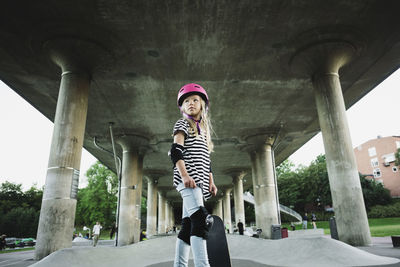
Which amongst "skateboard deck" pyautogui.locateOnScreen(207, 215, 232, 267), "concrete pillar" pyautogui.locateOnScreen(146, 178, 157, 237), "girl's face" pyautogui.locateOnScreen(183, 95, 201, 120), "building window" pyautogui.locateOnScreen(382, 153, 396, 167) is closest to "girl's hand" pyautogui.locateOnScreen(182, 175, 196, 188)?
"skateboard deck" pyautogui.locateOnScreen(207, 215, 232, 267)

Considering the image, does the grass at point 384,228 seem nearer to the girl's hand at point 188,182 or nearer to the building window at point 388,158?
the girl's hand at point 188,182

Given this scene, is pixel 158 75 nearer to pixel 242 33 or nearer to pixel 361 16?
pixel 242 33

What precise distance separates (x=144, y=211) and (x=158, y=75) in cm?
7393

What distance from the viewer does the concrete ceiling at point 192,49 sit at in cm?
995

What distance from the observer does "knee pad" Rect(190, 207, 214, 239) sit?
2.69m

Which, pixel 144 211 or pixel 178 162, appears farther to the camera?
pixel 144 211

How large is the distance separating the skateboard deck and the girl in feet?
1.14

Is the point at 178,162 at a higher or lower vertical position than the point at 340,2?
lower

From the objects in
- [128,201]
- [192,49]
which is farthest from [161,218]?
[192,49]

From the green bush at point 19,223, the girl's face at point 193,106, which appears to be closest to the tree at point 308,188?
the green bush at point 19,223

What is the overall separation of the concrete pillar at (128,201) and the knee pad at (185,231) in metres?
18.7

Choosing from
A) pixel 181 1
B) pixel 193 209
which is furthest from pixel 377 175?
pixel 193 209

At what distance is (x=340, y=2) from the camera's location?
9758 mm

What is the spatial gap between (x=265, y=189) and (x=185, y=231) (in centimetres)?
2068
